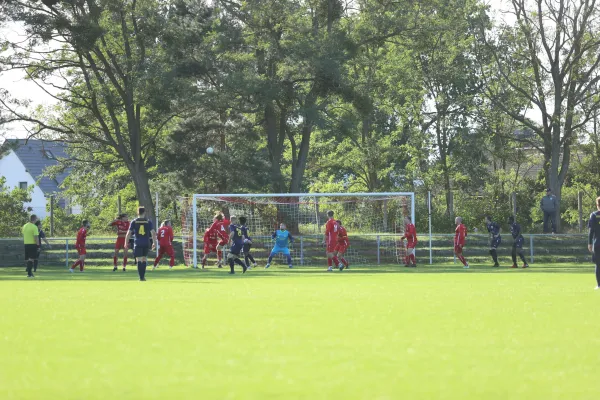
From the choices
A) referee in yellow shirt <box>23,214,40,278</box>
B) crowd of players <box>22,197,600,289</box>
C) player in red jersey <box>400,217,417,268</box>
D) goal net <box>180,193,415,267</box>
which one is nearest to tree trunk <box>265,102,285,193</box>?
goal net <box>180,193,415,267</box>

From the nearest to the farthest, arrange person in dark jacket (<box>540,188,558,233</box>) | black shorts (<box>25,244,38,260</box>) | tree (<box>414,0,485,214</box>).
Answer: black shorts (<box>25,244,38,260</box>) < person in dark jacket (<box>540,188,558,233</box>) < tree (<box>414,0,485,214</box>)

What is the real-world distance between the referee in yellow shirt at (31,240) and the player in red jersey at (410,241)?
497 inches

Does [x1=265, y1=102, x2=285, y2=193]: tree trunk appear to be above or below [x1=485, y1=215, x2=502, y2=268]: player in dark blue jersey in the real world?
above

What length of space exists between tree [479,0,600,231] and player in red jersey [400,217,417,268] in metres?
9.59

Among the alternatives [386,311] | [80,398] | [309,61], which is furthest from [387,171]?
[80,398]

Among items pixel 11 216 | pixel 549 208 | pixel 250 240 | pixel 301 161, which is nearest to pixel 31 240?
pixel 250 240

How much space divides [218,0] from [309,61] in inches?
247

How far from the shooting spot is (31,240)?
91.1 ft

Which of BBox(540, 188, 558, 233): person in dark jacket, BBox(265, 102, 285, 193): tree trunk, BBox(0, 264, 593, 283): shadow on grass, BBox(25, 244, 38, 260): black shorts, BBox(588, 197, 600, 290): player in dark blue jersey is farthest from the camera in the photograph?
BBox(265, 102, 285, 193): tree trunk

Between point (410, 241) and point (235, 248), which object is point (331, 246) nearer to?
point (410, 241)

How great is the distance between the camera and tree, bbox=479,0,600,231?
39.0m

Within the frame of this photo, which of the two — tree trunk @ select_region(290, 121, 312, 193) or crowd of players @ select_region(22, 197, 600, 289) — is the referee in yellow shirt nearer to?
crowd of players @ select_region(22, 197, 600, 289)

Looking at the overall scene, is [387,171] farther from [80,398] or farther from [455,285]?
[80,398]

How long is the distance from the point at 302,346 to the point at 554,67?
32364mm
